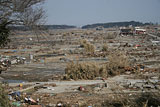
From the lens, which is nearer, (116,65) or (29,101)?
(29,101)

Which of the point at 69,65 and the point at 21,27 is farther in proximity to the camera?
the point at 69,65

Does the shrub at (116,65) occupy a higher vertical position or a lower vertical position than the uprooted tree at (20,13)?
lower

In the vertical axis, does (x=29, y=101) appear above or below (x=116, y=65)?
below

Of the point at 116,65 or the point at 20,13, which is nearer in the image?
the point at 20,13

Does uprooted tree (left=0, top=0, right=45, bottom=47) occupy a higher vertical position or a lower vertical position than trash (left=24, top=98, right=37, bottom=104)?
higher

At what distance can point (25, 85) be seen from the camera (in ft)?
38.2

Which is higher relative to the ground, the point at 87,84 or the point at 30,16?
the point at 30,16

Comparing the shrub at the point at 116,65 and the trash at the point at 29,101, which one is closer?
the trash at the point at 29,101

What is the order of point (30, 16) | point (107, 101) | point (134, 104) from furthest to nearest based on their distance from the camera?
1. point (30, 16)
2. point (107, 101)
3. point (134, 104)

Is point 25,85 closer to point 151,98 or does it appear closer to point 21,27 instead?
point 21,27

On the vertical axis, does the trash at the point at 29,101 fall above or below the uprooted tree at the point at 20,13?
below

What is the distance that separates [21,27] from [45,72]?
6.60 meters

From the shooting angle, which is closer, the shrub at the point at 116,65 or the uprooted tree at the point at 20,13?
the uprooted tree at the point at 20,13

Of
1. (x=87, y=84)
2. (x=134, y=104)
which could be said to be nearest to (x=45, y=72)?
(x=87, y=84)
